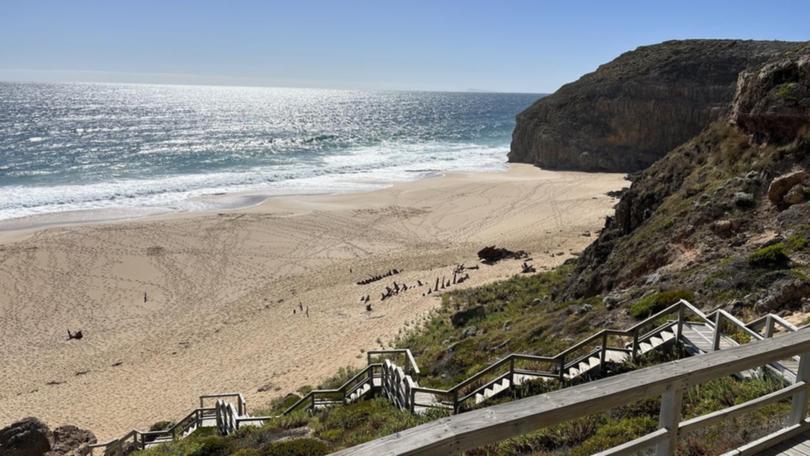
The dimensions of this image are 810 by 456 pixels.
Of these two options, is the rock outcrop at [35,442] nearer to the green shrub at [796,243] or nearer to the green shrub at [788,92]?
the green shrub at [796,243]

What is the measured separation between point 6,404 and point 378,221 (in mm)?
25819

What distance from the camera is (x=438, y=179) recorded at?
58219mm

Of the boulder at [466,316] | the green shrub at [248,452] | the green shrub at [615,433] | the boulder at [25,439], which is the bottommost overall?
the boulder at [25,439]

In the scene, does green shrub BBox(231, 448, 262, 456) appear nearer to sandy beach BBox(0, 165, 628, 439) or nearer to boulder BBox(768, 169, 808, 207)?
sandy beach BBox(0, 165, 628, 439)

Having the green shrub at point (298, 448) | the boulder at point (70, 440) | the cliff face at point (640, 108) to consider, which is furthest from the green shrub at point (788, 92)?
the cliff face at point (640, 108)

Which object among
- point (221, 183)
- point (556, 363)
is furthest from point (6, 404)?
point (221, 183)

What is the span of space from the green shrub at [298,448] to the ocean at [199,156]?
38.5 metres

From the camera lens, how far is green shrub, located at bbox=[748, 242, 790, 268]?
433 inches

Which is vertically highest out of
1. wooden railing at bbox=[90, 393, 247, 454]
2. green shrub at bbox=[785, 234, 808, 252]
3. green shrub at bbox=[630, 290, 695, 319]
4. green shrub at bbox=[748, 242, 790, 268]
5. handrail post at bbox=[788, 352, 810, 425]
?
handrail post at bbox=[788, 352, 810, 425]

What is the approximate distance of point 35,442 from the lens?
554 inches

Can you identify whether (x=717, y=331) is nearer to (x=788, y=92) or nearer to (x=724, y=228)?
(x=724, y=228)

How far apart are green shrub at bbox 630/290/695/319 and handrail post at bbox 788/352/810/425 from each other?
7.35m

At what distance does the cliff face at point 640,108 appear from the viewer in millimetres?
59844

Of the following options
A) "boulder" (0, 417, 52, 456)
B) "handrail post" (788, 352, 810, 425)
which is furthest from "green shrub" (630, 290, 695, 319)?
"boulder" (0, 417, 52, 456)
